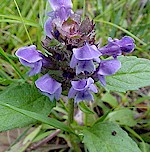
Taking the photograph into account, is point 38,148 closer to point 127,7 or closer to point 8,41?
point 8,41

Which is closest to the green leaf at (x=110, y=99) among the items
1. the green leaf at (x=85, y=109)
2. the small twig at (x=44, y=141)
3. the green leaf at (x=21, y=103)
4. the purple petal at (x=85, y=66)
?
the small twig at (x=44, y=141)

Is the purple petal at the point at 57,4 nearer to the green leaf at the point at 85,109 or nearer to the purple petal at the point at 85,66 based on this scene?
the purple petal at the point at 85,66

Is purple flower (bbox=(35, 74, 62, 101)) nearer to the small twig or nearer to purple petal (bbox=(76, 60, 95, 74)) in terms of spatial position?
purple petal (bbox=(76, 60, 95, 74))

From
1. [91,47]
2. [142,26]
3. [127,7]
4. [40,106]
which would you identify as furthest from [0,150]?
[127,7]

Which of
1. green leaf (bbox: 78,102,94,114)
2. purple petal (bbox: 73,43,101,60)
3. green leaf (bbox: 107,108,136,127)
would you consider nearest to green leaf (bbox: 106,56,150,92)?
green leaf (bbox: 78,102,94,114)

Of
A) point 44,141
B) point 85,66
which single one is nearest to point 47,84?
point 85,66

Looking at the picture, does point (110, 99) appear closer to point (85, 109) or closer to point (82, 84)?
point (85, 109)
